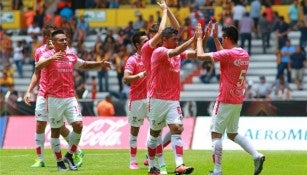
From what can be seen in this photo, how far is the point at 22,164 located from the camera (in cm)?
2270

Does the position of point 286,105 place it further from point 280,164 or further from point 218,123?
point 218,123

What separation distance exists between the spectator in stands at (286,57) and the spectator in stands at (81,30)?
369 inches

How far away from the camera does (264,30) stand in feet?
137

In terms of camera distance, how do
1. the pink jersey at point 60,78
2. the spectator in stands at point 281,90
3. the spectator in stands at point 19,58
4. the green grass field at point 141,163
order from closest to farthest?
the green grass field at point 141,163 → the pink jersey at point 60,78 → the spectator in stands at point 281,90 → the spectator in stands at point 19,58

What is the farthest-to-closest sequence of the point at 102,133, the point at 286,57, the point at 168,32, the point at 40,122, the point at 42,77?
the point at 286,57 < the point at 102,133 < the point at 40,122 < the point at 42,77 < the point at 168,32

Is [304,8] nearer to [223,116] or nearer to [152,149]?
[152,149]

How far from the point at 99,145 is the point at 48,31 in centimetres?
973

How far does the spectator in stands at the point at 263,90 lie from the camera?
37581 millimetres

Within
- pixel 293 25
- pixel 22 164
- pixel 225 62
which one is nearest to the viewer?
pixel 225 62

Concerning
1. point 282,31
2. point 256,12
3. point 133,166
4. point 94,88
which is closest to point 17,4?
point 94,88

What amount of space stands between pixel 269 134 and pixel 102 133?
4962mm

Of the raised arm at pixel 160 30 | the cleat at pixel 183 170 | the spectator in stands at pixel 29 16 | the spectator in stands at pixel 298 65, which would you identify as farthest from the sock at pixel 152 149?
the spectator in stands at pixel 29 16

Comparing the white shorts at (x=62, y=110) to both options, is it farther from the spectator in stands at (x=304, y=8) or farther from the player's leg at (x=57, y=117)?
the spectator in stands at (x=304, y=8)

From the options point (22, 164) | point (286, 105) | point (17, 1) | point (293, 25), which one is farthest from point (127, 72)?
point (17, 1)
